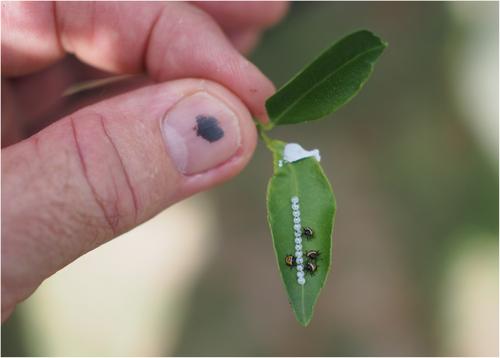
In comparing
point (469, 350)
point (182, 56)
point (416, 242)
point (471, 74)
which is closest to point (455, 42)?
point (471, 74)

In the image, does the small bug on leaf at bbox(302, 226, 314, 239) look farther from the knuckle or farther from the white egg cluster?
the knuckle

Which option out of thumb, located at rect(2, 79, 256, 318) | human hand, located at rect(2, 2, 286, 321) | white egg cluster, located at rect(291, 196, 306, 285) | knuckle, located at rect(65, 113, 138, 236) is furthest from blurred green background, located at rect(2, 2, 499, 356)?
white egg cluster, located at rect(291, 196, 306, 285)

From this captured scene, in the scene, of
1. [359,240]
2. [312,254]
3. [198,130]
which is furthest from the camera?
[359,240]

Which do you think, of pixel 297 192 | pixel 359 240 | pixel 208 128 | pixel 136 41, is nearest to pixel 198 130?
pixel 208 128

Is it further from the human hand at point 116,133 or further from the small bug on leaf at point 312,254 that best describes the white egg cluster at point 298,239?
the human hand at point 116,133

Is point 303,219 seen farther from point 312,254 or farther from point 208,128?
point 208,128

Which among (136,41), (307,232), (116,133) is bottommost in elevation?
(307,232)
